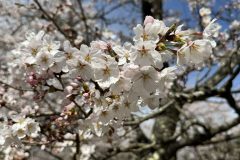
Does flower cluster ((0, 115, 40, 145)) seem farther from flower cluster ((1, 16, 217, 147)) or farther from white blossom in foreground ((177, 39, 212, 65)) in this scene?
white blossom in foreground ((177, 39, 212, 65))

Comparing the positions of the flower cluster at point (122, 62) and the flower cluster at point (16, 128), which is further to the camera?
the flower cluster at point (16, 128)

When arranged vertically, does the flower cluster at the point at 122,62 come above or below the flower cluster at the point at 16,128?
above

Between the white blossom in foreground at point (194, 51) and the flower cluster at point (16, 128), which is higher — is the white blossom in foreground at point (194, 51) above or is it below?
above

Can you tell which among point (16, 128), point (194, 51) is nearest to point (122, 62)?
point (194, 51)

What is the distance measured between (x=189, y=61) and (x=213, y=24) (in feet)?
0.74

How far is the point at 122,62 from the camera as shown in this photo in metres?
1.99

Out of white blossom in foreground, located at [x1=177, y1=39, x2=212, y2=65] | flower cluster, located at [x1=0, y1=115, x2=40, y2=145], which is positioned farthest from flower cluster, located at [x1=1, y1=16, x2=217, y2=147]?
flower cluster, located at [x1=0, y1=115, x2=40, y2=145]

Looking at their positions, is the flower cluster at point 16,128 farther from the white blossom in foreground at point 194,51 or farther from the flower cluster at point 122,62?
the white blossom in foreground at point 194,51

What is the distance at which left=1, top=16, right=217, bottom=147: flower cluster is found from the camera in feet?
6.36

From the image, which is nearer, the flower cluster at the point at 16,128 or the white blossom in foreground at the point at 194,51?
the white blossom in foreground at the point at 194,51

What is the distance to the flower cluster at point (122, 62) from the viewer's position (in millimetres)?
1938

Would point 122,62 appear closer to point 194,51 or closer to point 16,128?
point 194,51

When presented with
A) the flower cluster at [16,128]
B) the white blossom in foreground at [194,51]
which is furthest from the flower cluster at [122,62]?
the flower cluster at [16,128]

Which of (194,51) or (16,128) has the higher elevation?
(194,51)
